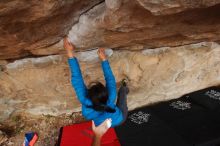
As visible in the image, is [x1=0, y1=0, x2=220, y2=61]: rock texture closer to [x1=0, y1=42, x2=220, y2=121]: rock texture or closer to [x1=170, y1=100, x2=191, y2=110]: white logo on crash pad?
[x1=0, y1=42, x2=220, y2=121]: rock texture

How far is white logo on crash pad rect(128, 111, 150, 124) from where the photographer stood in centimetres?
397

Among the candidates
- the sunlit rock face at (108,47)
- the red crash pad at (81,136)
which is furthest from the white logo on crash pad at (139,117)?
the red crash pad at (81,136)

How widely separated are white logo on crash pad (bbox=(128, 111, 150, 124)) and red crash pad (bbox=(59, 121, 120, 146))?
332 mm

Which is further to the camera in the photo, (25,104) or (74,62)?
(25,104)

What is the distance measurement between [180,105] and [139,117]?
621 millimetres

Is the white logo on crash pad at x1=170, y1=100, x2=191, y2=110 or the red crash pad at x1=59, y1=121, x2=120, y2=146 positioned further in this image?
the white logo on crash pad at x1=170, y1=100, x2=191, y2=110

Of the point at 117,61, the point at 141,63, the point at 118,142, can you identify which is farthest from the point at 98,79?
the point at 118,142

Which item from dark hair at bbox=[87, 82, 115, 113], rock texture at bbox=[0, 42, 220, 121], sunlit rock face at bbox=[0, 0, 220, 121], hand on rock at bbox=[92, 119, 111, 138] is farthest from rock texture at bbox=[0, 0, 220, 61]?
hand on rock at bbox=[92, 119, 111, 138]

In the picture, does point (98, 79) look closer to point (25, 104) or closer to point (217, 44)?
point (25, 104)

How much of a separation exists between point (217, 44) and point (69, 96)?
213cm

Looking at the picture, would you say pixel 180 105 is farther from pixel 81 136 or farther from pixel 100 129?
pixel 100 129

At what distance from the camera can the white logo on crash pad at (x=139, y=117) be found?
3.97m

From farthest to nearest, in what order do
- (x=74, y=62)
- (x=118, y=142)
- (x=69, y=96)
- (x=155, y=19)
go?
(x=69, y=96) < (x=118, y=142) < (x=74, y=62) < (x=155, y=19)

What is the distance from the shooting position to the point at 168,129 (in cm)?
378
